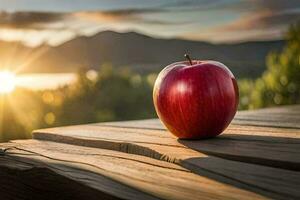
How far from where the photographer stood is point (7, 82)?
696 centimetres

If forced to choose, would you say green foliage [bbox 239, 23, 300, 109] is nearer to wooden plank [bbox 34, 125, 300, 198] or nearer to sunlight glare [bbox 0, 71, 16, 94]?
sunlight glare [bbox 0, 71, 16, 94]

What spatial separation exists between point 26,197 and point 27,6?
8425 mm

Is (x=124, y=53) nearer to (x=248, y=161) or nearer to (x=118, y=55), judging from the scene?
(x=118, y=55)

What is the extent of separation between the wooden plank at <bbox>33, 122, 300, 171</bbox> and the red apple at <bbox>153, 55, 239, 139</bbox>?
1.5 inches

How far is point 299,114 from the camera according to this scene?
2225mm

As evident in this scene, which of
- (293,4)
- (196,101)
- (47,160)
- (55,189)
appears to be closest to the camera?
(55,189)

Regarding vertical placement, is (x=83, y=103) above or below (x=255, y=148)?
below

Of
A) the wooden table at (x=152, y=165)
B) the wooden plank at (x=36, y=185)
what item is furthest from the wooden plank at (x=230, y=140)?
the wooden plank at (x=36, y=185)

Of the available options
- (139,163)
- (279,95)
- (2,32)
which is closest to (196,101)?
(139,163)

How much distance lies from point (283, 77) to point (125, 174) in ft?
13.4

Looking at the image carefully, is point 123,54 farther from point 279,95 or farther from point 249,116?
point 249,116

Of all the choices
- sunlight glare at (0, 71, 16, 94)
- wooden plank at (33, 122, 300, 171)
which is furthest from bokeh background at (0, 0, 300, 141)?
wooden plank at (33, 122, 300, 171)

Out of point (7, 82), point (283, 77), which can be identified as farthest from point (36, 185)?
point (7, 82)

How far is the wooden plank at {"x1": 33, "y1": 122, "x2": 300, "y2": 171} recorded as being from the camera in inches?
48.6
